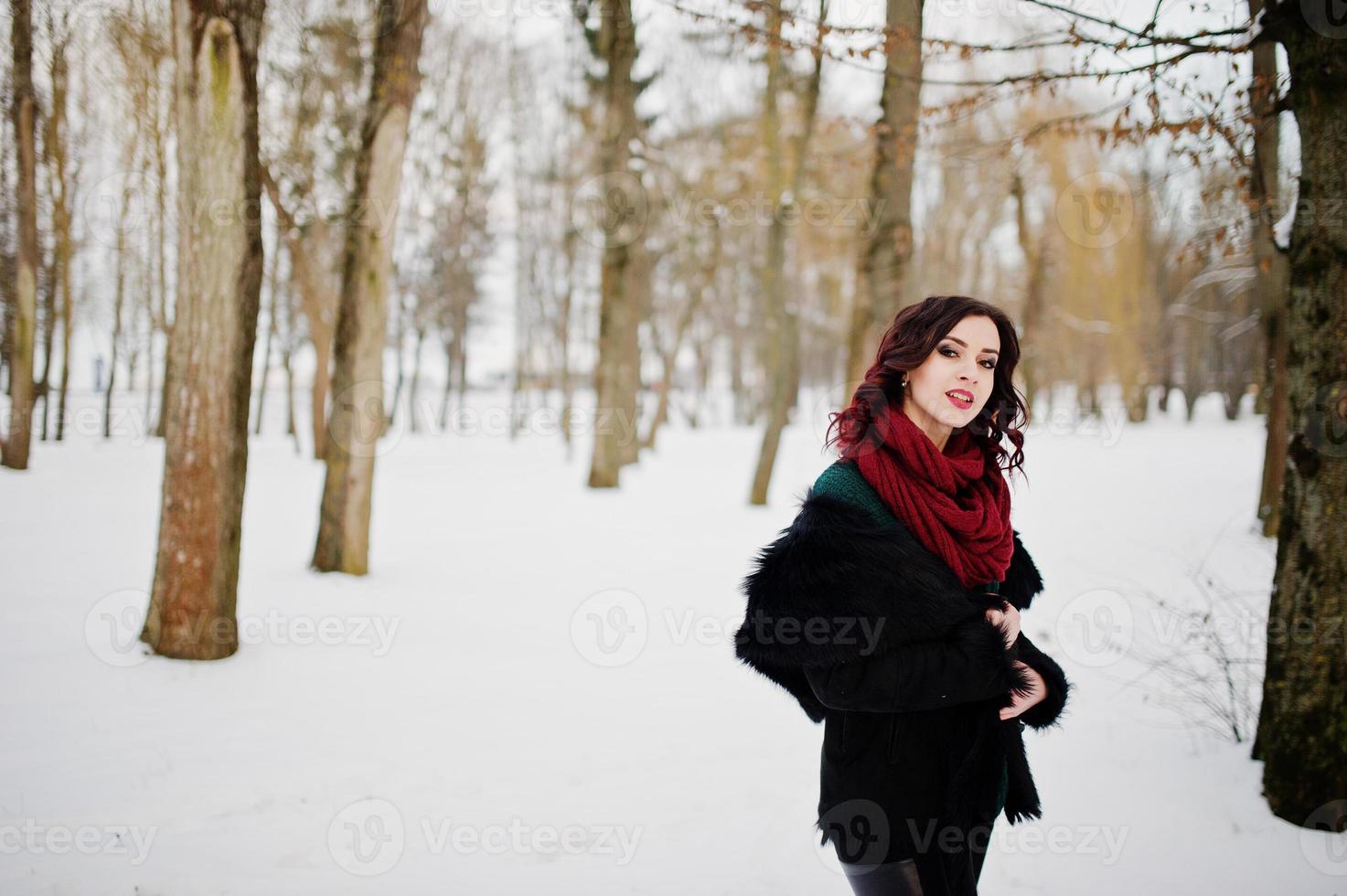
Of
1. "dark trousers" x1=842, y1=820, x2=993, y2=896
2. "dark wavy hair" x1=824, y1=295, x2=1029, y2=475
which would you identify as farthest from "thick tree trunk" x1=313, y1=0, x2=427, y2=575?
"dark trousers" x1=842, y1=820, x2=993, y2=896

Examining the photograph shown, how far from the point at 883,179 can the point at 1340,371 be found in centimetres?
511

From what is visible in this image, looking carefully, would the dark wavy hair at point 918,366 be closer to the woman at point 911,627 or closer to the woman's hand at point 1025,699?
the woman at point 911,627

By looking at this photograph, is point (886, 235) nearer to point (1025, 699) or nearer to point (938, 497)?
point (938, 497)

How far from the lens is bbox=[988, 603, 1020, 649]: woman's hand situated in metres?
1.75

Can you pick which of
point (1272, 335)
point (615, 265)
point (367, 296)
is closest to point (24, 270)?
point (615, 265)

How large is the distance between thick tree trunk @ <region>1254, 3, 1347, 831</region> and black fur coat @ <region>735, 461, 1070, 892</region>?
206 centimetres

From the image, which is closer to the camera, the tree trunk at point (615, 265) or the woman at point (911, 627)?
the woman at point (911, 627)

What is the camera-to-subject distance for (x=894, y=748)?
1772 mm

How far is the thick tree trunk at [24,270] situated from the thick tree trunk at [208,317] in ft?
32.3

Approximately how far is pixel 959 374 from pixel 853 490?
396 millimetres

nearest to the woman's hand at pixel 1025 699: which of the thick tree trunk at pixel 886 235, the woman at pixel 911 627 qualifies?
the woman at pixel 911 627

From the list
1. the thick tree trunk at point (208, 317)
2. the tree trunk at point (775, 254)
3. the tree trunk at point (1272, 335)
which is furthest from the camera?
the tree trunk at point (775, 254)

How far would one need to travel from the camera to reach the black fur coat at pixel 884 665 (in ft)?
5.44

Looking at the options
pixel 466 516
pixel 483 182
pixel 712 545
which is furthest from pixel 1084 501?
pixel 483 182
